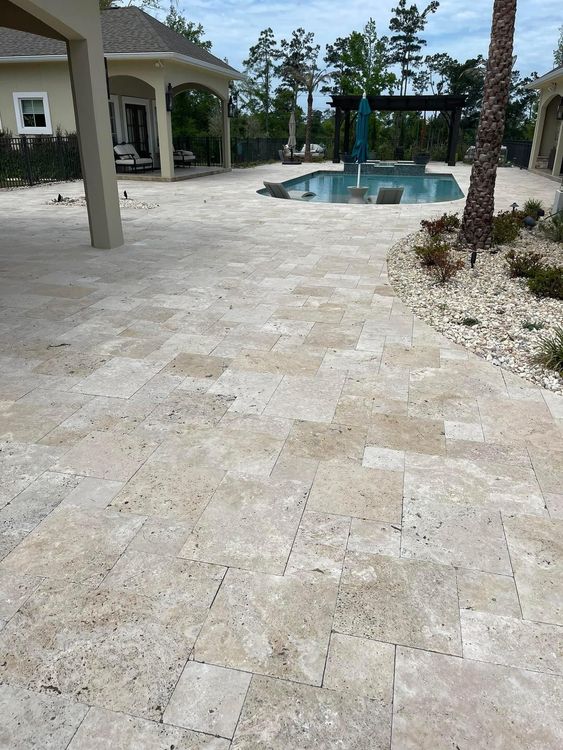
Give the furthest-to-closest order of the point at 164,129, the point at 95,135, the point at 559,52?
the point at 559,52, the point at 164,129, the point at 95,135

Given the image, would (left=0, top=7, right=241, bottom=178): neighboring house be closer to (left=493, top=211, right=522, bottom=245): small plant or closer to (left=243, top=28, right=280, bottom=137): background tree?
(left=493, top=211, right=522, bottom=245): small plant

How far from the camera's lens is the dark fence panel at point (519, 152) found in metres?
26.3

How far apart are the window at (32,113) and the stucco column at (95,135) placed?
13933 mm

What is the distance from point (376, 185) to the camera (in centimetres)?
2173

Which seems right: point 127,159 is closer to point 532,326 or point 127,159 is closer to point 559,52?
point 532,326

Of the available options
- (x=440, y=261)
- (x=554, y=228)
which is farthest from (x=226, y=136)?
(x=440, y=261)

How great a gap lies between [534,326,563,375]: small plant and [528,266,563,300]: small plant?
60.7 inches

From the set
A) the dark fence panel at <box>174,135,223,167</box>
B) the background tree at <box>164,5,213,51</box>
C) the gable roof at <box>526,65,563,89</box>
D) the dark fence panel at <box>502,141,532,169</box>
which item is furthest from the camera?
the background tree at <box>164,5,213,51</box>

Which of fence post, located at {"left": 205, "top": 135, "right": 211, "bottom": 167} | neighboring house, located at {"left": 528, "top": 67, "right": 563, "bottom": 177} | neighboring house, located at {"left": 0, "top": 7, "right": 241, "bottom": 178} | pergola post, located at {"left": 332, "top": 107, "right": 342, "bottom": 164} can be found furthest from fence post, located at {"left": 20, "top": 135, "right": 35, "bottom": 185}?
neighboring house, located at {"left": 528, "top": 67, "right": 563, "bottom": 177}

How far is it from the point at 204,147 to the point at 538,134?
14909 millimetres

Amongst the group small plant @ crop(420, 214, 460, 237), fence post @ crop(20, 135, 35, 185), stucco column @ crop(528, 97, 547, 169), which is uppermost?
stucco column @ crop(528, 97, 547, 169)

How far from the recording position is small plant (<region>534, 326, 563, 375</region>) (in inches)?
182

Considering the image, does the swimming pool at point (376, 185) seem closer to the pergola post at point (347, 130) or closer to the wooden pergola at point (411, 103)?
the wooden pergola at point (411, 103)

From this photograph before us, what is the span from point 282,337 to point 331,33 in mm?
47349
